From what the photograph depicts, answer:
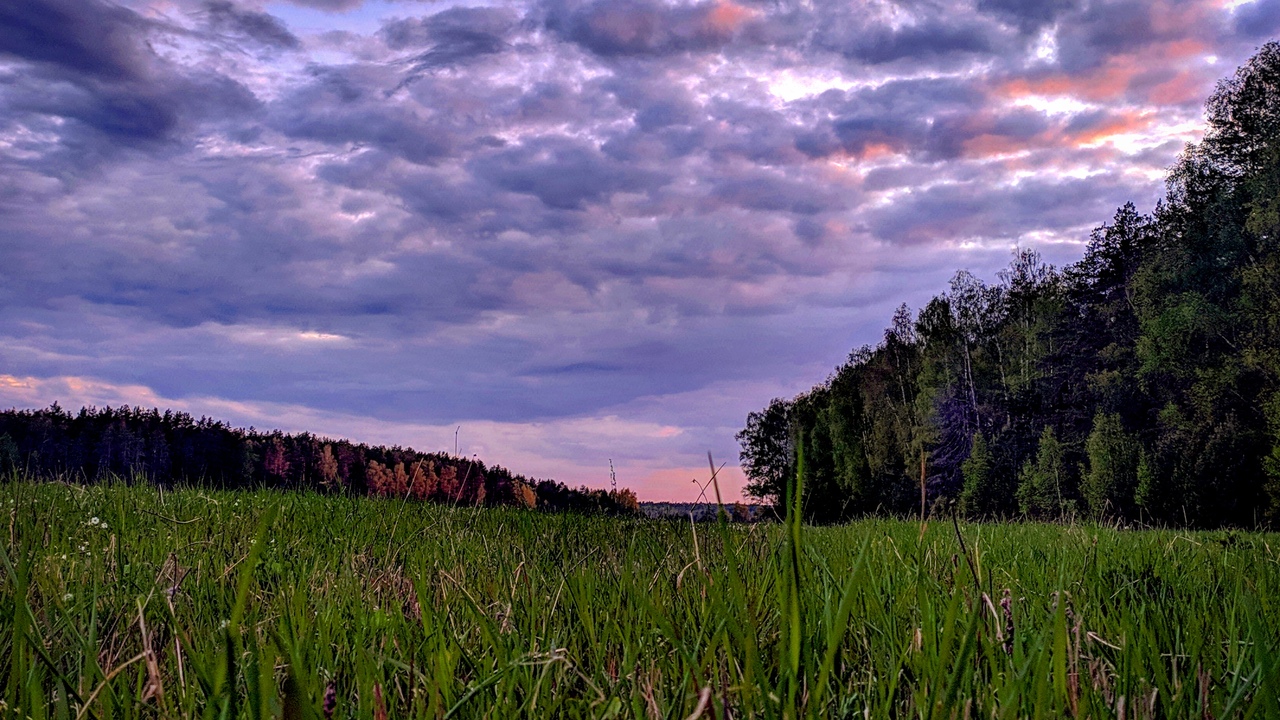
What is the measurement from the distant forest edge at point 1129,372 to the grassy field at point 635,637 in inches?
730

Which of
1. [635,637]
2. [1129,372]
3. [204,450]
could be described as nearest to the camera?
[635,637]

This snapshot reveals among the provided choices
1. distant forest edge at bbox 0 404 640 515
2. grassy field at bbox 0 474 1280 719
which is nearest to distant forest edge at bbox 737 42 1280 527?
distant forest edge at bbox 0 404 640 515

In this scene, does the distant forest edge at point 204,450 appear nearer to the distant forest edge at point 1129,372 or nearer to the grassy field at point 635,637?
the distant forest edge at point 1129,372

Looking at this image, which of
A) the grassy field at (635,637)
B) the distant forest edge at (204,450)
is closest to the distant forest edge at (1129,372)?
the distant forest edge at (204,450)

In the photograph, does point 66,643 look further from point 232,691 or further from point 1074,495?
point 1074,495

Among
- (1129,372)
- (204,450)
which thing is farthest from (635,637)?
(1129,372)

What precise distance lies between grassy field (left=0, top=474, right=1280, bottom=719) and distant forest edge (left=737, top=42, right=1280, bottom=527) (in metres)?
18.5

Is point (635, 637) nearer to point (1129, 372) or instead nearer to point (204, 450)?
point (204, 450)

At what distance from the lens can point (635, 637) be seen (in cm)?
260

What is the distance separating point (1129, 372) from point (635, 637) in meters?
37.9

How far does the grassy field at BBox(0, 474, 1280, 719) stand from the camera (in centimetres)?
139

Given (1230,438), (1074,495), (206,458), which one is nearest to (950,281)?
(1074,495)

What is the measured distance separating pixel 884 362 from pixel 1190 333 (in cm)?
2093

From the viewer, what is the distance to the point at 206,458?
2459cm
